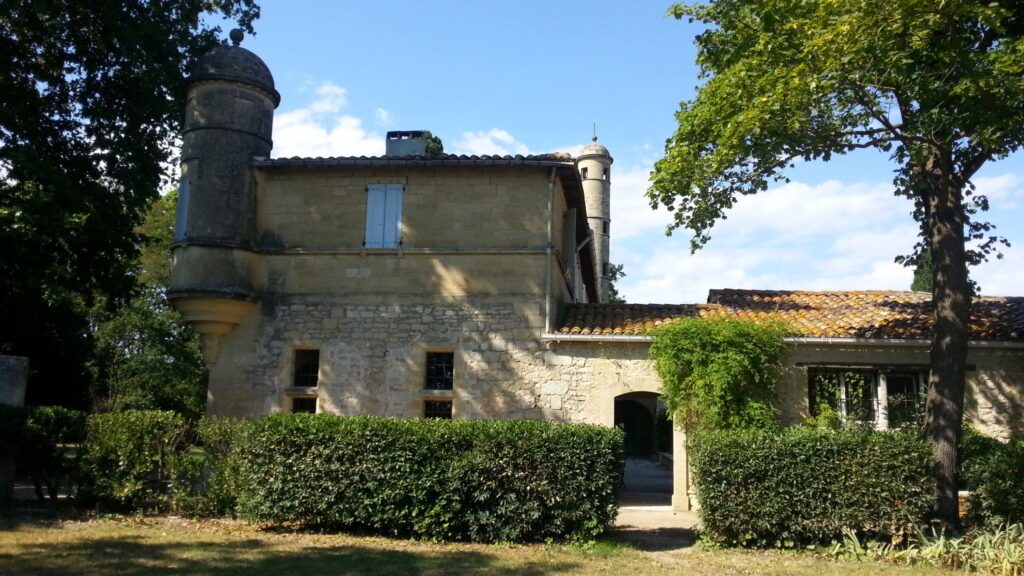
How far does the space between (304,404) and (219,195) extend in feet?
14.0

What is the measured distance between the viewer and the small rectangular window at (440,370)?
13.7 meters

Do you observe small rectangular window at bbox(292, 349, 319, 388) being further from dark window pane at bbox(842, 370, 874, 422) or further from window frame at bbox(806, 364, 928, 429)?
dark window pane at bbox(842, 370, 874, 422)

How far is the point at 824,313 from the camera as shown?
14031 mm

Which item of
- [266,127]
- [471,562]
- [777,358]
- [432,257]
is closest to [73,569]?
[471,562]

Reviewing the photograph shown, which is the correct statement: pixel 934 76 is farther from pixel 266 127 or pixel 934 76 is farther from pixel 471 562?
pixel 266 127

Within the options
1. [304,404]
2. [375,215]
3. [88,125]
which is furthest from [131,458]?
[88,125]

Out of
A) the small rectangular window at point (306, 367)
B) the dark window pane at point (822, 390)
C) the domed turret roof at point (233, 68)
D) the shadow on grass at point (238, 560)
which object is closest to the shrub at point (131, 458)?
the shadow on grass at point (238, 560)

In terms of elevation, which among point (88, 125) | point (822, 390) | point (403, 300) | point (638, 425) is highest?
point (88, 125)

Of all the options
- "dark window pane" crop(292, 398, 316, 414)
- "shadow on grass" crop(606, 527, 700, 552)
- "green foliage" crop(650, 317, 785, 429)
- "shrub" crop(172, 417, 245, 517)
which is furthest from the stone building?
"shrub" crop(172, 417, 245, 517)

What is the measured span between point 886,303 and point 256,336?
12.5m

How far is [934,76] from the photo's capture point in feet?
29.2

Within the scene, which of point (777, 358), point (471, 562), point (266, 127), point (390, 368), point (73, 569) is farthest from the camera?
point (266, 127)

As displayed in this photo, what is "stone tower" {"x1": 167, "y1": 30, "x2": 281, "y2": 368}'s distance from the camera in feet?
43.8

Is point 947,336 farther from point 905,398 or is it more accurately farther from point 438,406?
point 438,406
